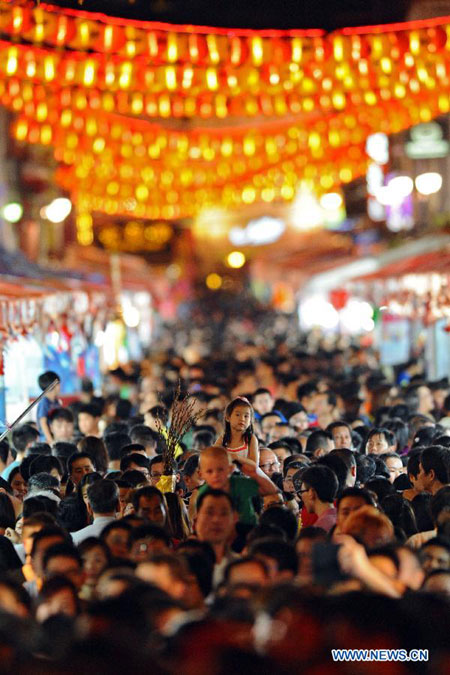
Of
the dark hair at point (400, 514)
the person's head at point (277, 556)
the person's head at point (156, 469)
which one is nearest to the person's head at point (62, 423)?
the person's head at point (156, 469)

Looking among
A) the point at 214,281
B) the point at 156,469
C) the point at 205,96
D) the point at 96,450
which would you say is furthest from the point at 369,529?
the point at 214,281

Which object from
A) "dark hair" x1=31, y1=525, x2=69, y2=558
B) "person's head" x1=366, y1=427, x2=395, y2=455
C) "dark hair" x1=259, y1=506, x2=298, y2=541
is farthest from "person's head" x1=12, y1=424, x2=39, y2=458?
"dark hair" x1=31, y1=525, x2=69, y2=558

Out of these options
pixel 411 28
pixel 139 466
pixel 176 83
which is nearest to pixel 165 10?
pixel 176 83

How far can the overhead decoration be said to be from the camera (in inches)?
460

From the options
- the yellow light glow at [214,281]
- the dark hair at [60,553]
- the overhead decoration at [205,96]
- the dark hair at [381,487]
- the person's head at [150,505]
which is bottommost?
the dark hair at [60,553]

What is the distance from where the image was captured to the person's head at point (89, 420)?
506 inches

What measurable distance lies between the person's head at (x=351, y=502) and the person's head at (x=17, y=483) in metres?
3.34

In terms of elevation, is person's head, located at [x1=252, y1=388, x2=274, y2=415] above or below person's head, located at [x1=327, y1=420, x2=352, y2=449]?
above

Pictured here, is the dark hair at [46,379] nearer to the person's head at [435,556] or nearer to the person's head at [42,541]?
the person's head at [42,541]

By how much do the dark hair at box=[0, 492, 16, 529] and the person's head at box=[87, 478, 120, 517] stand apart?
0.94 meters

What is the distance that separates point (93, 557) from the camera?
611 cm

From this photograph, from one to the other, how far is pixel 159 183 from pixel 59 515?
17.3m

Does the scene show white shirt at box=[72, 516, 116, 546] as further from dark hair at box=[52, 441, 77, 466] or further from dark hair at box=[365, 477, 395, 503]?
dark hair at box=[52, 441, 77, 466]

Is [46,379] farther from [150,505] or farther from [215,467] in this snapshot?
[215,467]
